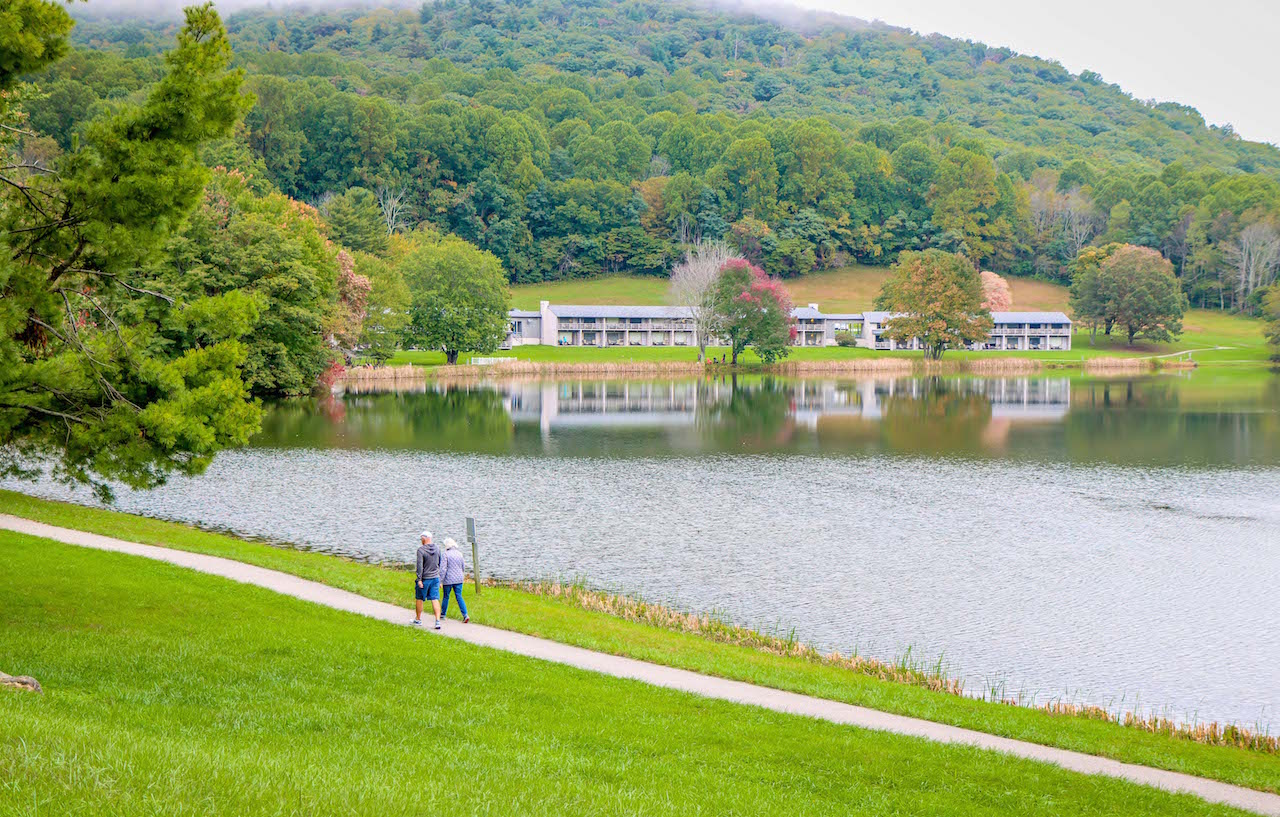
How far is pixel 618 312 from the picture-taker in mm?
133000

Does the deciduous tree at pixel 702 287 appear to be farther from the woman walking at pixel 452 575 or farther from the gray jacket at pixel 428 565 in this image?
the gray jacket at pixel 428 565

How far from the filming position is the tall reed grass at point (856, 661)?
14891 mm

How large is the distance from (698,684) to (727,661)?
6.38 ft

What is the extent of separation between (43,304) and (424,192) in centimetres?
15873

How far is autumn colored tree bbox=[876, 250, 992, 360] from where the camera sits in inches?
4444

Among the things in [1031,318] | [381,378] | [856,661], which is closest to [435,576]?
[856,661]

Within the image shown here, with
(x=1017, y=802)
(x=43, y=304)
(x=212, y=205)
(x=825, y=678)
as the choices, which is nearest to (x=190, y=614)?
(x=43, y=304)

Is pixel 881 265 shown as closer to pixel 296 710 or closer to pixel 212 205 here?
pixel 212 205

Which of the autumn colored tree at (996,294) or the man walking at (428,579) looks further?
the autumn colored tree at (996,294)

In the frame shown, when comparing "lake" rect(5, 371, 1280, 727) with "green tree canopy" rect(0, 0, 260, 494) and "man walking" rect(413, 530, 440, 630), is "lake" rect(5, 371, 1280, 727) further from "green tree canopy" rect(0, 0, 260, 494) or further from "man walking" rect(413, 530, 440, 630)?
"green tree canopy" rect(0, 0, 260, 494)

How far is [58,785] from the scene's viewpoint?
6574 mm

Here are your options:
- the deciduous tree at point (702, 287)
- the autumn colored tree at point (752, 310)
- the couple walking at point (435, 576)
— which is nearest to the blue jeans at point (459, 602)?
the couple walking at point (435, 576)

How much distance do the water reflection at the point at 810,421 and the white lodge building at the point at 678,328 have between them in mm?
40154

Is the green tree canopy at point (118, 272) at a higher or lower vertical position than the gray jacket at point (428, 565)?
higher
